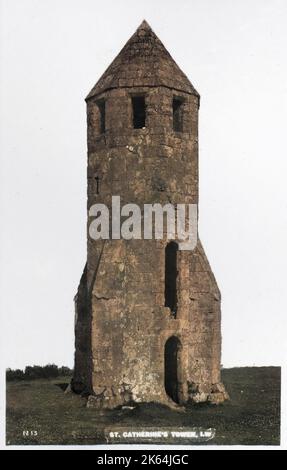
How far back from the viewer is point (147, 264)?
17828 mm

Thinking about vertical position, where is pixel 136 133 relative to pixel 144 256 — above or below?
above

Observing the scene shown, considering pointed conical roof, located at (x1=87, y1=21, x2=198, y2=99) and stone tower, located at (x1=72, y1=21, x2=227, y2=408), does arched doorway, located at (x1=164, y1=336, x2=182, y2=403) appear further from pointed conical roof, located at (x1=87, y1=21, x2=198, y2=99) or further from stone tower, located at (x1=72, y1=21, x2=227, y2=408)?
pointed conical roof, located at (x1=87, y1=21, x2=198, y2=99)

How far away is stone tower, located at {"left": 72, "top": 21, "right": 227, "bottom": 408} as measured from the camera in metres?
17.5

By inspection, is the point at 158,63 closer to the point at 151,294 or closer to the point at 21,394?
the point at 151,294

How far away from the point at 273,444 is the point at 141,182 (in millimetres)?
6889

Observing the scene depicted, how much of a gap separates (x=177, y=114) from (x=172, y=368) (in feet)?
21.6

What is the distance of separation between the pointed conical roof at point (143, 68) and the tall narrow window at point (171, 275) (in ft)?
13.5

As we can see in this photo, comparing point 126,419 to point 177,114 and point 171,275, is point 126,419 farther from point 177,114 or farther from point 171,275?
point 177,114

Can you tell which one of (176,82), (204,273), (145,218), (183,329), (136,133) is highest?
(176,82)

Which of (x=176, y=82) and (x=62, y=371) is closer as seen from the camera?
(x=176, y=82)

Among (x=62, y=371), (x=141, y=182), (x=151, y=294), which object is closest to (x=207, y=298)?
(x=151, y=294)

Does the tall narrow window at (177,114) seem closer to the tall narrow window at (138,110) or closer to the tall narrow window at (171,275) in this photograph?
the tall narrow window at (138,110)

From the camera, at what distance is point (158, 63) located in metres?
18.5

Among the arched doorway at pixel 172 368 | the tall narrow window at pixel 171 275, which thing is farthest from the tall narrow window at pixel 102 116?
the arched doorway at pixel 172 368
